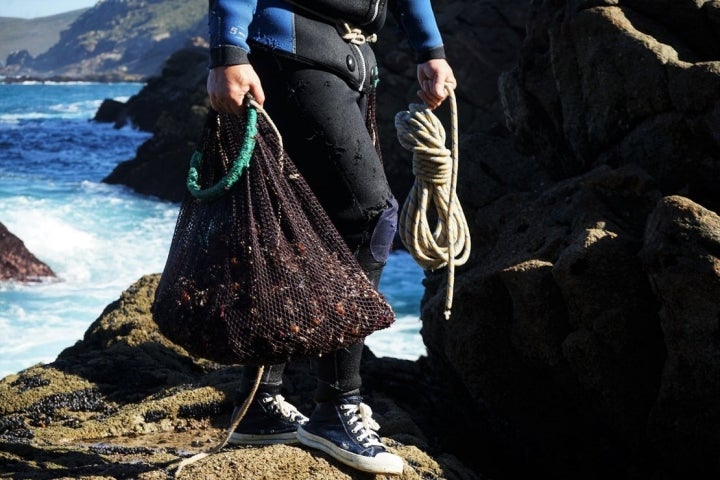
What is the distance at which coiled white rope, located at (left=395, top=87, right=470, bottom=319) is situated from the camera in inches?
127

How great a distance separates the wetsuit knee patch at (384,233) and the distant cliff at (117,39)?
14015cm

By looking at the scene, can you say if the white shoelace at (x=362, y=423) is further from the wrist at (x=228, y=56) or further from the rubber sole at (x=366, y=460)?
the wrist at (x=228, y=56)

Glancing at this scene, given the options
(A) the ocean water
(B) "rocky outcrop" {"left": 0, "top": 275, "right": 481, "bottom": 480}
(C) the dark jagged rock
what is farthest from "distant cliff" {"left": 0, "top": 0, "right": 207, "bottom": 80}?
(B) "rocky outcrop" {"left": 0, "top": 275, "right": 481, "bottom": 480}

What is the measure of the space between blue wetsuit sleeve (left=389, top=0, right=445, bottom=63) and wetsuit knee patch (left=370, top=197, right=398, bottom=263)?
579mm

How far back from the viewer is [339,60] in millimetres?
3049

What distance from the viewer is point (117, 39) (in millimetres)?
168625

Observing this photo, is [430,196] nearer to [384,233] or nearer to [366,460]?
[384,233]

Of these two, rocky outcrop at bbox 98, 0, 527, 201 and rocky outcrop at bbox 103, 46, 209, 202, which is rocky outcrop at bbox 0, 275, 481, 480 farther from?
rocky outcrop at bbox 103, 46, 209, 202

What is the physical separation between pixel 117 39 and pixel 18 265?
16353cm

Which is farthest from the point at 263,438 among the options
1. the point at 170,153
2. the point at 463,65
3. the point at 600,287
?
the point at 170,153

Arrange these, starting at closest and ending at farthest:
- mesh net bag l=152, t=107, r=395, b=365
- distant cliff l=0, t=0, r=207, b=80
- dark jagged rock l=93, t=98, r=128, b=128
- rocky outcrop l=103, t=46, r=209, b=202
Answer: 1. mesh net bag l=152, t=107, r=395, b=365
2. rocky outcrop l=103, t=46, r=209, b=202
3. dark jagged rock l=93, t=98, r=128, b=128
4. distant cliff l=0, t=0, r=207, b=80

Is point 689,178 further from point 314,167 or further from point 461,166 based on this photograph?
point 314,167

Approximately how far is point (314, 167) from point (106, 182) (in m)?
21.1

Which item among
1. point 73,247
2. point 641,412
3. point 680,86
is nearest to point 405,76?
point 73,247
